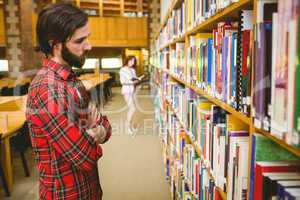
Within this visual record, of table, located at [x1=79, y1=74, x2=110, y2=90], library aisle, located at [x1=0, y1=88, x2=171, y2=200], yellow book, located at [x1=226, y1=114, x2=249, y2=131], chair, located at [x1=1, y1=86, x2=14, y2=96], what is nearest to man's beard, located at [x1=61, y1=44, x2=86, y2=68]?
yellow book, located at [x1=226, y1=114, x2=249, y2=131]

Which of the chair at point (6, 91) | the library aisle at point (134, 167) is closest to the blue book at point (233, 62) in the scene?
the library aisle at point (134, 167)

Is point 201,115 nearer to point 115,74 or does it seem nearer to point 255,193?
point 255,193

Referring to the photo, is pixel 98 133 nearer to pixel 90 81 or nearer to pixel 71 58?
pixel 71 58

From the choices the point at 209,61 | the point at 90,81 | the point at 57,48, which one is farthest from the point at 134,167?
the point at 90,81

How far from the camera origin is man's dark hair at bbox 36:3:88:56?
1.17 m

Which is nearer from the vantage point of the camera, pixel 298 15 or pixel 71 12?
pixel 298 15

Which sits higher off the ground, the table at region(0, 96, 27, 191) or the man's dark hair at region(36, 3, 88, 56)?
the man's dark hair at region(36, 3, 88, 56)

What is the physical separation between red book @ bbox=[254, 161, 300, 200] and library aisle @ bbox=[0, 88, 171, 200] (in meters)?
2.21

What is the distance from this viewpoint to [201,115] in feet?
5.17

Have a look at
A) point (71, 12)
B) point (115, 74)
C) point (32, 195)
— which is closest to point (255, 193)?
point (71, 12)

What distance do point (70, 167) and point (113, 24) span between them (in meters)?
11.7

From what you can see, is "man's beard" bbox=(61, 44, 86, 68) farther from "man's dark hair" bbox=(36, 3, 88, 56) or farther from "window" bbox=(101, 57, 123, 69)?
"window" bbox=(101, 57, 123, 69)

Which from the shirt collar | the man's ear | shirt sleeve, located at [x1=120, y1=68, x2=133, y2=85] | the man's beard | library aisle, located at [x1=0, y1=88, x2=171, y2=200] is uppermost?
the man's ear

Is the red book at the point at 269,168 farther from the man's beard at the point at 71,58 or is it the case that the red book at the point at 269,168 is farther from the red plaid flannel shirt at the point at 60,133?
the man's beard at the point at 71,58
